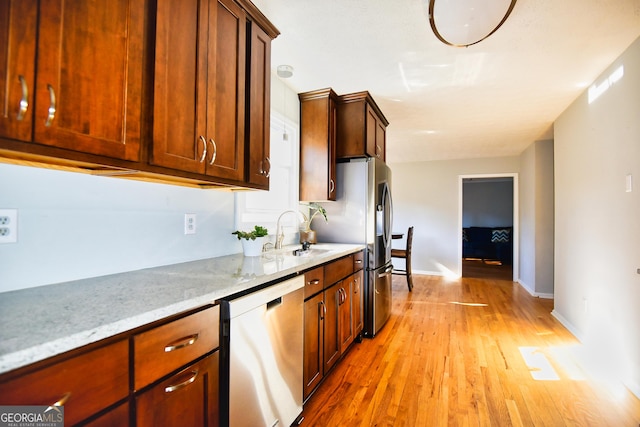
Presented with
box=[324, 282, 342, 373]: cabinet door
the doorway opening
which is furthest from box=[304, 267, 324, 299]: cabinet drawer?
the doorway opening

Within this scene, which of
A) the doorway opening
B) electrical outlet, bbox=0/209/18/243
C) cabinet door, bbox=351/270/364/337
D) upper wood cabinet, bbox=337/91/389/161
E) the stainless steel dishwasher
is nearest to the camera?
electrical outlet, bbox=0/209/18/243

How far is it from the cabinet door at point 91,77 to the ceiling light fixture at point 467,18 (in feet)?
5.10

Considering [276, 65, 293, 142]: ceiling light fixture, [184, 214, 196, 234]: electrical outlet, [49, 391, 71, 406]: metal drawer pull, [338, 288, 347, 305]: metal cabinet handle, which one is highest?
[276, 65, 293, 142]: ceiling light fixture

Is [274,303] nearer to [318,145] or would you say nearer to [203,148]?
[203,148]

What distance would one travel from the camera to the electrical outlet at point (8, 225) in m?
1.05

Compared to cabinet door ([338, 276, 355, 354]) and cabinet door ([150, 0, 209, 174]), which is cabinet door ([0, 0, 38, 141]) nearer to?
cabinet door ([150, 0, 209, 174])

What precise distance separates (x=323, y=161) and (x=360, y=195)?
491 mm

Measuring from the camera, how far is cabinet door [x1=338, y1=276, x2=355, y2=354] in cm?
241

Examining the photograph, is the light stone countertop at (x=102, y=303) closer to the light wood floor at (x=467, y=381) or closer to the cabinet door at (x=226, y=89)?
the cabinet door at (x=226, y=89)

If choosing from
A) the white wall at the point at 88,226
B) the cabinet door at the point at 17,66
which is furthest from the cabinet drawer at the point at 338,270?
the cabinet door at the point at 17,66

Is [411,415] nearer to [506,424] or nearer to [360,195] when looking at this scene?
[506,424]

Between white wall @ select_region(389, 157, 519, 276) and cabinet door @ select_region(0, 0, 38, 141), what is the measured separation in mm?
6258

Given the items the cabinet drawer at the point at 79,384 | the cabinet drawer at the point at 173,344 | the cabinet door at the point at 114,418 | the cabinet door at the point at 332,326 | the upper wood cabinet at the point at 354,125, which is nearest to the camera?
the cabinet drawer at the point at 79,384

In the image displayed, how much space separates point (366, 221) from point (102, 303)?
2360 millimetres
